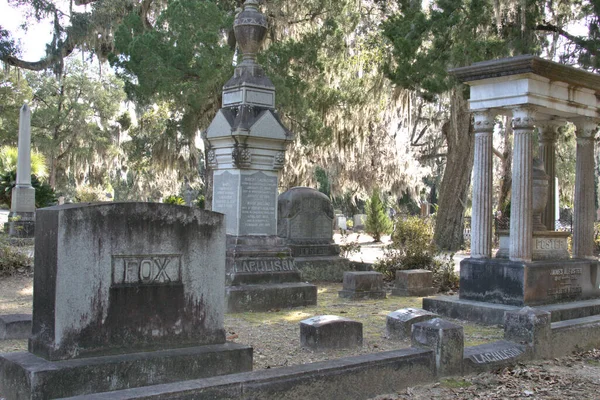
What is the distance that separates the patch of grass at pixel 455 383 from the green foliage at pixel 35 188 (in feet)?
69.8

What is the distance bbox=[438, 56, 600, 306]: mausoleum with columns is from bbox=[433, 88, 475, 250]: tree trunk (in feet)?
33.9

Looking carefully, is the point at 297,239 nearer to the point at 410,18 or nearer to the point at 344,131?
the point at 410,18

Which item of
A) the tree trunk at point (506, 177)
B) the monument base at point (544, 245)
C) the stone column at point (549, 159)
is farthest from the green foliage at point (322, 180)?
the monument base at point (544, 245)

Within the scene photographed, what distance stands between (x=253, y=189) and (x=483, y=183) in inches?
139

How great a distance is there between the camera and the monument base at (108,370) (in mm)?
4730

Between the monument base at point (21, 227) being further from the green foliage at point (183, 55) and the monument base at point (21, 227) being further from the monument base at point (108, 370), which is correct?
the monument base at point (108, 370)

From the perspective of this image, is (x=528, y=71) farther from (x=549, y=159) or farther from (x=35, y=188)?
(x=35, y=188)

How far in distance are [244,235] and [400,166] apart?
21251 millimetres

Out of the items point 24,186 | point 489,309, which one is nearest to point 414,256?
point 489,309

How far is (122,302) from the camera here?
5227 mm

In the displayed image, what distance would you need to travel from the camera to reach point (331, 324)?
7289 millimetres

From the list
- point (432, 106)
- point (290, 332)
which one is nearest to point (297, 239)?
A: point (290, 332)

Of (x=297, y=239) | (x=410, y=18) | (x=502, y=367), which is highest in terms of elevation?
(x=410, y=18)

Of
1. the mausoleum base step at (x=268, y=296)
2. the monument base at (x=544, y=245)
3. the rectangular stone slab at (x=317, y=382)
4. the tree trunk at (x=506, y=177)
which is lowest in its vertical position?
the rectangular stone slab at (x=317, y=382)
